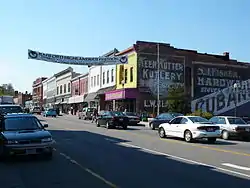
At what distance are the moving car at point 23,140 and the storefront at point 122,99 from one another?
118ft

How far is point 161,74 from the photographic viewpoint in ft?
172

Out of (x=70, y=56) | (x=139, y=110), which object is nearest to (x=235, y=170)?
(x=70, y=56)

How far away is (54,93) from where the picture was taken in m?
111

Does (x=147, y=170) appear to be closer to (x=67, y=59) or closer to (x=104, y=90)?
(x=67, y=59)

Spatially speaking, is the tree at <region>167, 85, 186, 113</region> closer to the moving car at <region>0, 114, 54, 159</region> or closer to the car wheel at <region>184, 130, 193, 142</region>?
the car wheel at <region>184, 130, 193, 142</region>

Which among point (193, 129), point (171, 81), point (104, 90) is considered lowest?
point (193, 129)

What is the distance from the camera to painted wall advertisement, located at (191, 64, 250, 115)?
2170 inches

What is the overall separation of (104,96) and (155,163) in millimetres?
50212

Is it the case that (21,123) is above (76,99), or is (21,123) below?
below

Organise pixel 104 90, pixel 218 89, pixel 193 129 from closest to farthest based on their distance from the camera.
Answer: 1. pixel 193 129
2. pixel 218 89
3. pixel 104 90

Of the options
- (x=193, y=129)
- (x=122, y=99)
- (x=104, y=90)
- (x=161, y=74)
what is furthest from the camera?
(x=104, y=90)

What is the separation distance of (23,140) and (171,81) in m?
41.6

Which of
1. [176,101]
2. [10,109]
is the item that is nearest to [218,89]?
[176,101]

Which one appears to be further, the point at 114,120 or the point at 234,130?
the point at 114,120
